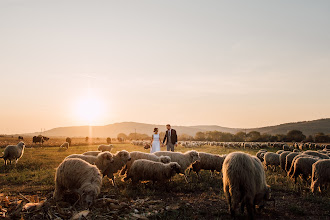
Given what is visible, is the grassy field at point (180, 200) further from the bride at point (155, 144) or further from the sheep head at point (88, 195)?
the bride at point (155, 144)

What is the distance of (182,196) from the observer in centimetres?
888

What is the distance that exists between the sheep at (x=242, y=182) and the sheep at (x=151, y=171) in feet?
12.8

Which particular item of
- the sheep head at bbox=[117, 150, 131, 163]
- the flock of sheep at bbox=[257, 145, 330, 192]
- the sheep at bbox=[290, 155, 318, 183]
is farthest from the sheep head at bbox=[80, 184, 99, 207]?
the sheep at bbox=[290, 155, 318, 183]

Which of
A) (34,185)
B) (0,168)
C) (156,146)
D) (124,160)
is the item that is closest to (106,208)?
(124,160)

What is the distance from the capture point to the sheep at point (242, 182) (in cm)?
612

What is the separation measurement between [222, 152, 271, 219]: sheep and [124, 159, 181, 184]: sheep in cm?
389

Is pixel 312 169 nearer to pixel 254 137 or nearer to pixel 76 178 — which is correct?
pixel 76 178

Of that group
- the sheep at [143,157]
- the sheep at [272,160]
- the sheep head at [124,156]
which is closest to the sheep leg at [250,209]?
the sheep at [143,157]

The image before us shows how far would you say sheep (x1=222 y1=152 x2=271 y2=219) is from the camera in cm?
612

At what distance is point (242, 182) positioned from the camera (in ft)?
20.2

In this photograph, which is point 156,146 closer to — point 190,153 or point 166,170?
point 190,153

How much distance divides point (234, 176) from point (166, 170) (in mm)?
4381

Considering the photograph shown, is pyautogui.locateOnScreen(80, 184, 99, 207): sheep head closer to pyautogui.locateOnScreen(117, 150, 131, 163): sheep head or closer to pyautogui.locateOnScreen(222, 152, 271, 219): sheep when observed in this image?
pyautogui.locateOnScreen(222, 152, 271, 219): sheep

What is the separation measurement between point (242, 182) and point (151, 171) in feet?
15.5
